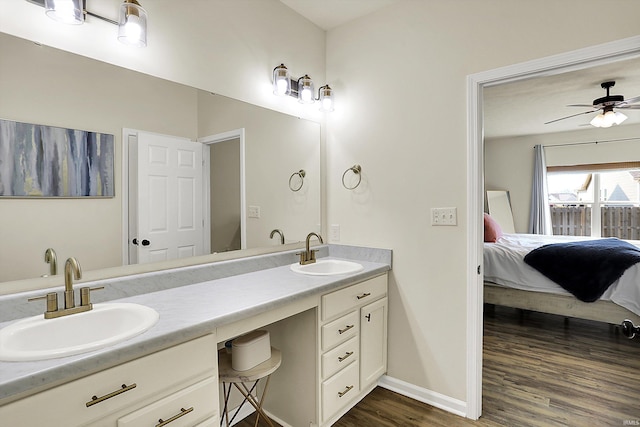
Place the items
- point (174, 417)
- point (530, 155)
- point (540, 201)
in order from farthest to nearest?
point (530, 155)
point (540, 201)
point (174, 417)

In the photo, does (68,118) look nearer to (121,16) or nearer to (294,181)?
(121,16)

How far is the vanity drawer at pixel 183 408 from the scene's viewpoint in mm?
1044

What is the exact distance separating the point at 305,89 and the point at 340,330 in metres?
1.54

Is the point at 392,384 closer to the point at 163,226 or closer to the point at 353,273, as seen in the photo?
the point at 353,273

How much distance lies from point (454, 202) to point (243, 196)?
1234mm

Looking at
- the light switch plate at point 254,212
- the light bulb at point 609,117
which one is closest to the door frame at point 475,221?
the light switch plate at point 254,212

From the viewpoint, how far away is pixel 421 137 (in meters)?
2.14

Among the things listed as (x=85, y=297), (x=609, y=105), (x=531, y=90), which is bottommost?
(x=85, y=297)

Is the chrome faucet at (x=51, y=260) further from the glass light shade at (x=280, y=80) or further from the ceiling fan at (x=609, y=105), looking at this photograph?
the ceiling fan at (x=609, y=105)

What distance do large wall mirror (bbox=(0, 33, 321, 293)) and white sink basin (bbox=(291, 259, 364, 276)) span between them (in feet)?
1.07

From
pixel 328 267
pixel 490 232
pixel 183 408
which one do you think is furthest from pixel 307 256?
pixel 490 232

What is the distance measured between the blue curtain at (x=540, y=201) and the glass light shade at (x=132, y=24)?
20.6 ft

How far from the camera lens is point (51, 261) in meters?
1.33

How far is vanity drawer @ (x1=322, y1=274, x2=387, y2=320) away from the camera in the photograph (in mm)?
1787
